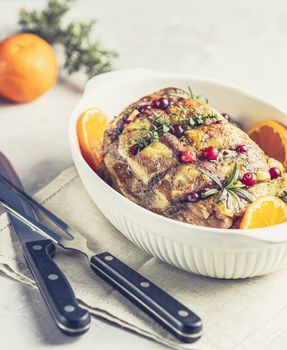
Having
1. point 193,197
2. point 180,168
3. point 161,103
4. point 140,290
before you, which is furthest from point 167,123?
point 140,290

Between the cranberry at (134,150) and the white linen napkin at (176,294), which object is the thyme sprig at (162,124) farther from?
the white linen napkin at (176,294)

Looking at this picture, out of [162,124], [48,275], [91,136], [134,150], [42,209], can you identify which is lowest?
[42,209]

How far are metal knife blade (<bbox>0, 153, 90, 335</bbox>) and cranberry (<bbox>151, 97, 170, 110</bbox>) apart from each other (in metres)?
0.71

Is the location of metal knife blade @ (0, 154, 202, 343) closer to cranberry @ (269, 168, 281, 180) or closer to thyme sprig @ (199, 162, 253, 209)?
thyme sprig @ (199, 162, 253, 209)

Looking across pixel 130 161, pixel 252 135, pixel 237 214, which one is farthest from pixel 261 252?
pixel 252 135

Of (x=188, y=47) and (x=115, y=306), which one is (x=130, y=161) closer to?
(x=115, y=306)

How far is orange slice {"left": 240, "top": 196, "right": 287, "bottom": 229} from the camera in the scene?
8.25 ft

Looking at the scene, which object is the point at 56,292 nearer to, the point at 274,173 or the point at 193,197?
the point at 193,197

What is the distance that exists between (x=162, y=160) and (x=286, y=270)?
2.17 feet

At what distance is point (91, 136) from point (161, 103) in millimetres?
375

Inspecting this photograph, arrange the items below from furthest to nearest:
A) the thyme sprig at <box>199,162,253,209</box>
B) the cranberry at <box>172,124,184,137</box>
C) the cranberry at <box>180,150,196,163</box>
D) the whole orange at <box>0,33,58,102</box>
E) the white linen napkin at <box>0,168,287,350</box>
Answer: the whole orange at <box>0,33,58,102</box> → the cranberry at <box>172,124,184,137</box> → the cranberry at <box>180,150,196,163</box> → the thyme sprig at <box>199,162,253,209</box> → the white linen napkin at <box>0,168,287,350</box>

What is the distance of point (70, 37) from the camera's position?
417cm

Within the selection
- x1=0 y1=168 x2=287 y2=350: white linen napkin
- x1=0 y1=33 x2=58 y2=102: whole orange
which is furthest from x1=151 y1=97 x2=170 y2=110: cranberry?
x1=0 y1=33 x2=58 y2=102: whole orange

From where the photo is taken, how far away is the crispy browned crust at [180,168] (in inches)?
102
